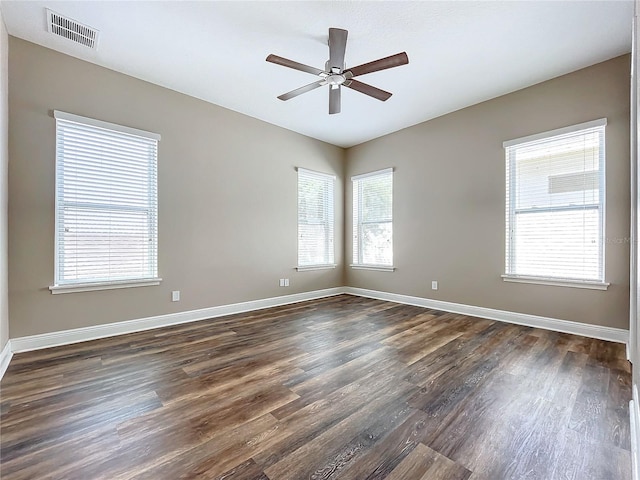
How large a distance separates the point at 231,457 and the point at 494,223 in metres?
3.95

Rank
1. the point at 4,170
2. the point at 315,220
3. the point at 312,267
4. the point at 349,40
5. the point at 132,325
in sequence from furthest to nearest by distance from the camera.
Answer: the point at 315,220
the point at 312,267
the point at 132,325
the point at 349,40
the point at 4,170

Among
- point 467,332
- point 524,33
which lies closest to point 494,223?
point 467,332

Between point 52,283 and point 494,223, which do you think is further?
point 494,223

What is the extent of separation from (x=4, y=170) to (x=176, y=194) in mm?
1497

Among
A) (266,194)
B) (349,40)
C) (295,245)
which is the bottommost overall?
(295,245)

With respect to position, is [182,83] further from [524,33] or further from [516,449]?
[516,449]

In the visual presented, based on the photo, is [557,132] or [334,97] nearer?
[334,97]

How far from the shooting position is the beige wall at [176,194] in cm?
282

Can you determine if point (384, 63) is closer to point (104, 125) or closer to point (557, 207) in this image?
point (557, 207)

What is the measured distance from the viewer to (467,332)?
336 centimetres

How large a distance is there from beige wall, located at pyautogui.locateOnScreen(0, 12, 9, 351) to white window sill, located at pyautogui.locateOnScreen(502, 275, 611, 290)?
5300 mm

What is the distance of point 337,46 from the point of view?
2375 millimetres

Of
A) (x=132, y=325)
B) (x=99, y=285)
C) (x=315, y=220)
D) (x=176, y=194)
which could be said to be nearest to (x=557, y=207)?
(x=315, y=220)

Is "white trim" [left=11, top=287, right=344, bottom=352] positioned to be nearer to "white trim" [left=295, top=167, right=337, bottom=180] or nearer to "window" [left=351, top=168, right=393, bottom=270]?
"window" [left=351, top=168, right=393, bottom=270]
